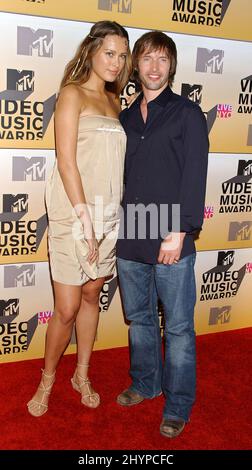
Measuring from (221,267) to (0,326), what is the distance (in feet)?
4.65

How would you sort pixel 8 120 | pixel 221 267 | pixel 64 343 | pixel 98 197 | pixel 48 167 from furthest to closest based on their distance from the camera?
pixel 221 267
pixel 48 167
pixel 8 120
pixel 64 343
pixel 98 197

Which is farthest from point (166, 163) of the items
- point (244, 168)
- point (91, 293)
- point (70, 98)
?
point (244, 168)

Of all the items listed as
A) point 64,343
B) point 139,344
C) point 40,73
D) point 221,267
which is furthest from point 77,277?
point 221,267

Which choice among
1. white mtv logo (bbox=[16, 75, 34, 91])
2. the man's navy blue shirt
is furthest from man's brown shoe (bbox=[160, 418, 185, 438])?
white mtv logo (bbox=[16, 75, 34, 91])

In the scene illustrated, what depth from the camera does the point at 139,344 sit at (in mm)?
2359

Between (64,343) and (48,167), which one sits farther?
(48,167)

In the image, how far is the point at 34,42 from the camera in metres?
2.36

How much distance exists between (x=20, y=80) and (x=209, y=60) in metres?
1.09

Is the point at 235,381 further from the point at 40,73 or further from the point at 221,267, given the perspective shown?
the point at 40,73

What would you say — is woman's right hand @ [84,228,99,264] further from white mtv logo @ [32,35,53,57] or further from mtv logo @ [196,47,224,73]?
mtv logo @ [196,47,224,73]

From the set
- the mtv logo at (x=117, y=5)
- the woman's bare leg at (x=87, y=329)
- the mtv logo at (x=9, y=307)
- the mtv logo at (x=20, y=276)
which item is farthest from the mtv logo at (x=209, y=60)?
the mtv logo at (x=9, y=307)

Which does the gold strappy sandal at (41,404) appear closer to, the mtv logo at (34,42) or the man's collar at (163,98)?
the man's collar at (163,98)

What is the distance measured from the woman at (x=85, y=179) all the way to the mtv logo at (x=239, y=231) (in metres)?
1.13

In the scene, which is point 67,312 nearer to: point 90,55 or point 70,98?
point 70,98
